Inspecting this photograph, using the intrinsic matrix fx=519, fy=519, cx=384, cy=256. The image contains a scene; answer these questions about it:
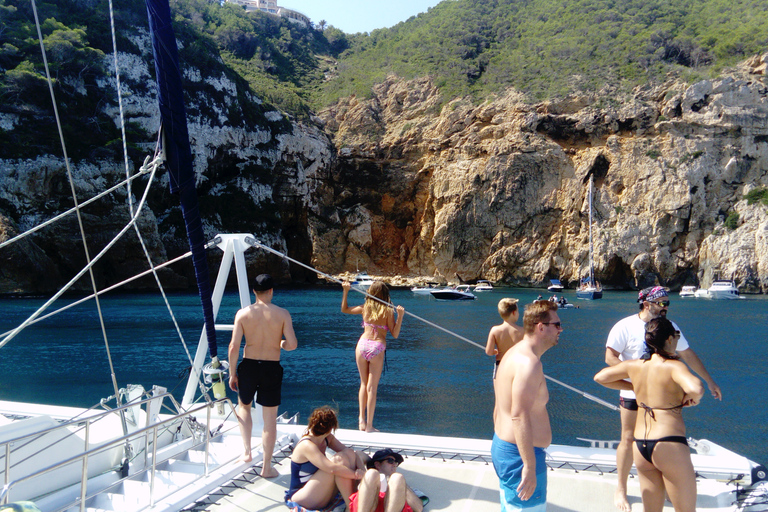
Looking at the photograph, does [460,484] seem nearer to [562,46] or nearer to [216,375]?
[216,375]

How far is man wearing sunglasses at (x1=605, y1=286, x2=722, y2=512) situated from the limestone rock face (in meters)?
45.1

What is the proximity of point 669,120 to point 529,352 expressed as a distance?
165 feet

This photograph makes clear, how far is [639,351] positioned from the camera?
3.76 meters

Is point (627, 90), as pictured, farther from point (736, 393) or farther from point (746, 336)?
point (736, 393)

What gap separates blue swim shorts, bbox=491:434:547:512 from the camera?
2566mm

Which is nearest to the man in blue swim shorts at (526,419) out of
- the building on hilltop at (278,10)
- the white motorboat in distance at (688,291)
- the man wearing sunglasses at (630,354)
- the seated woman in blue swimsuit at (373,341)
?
the man wearing sunglasses at (630,354)

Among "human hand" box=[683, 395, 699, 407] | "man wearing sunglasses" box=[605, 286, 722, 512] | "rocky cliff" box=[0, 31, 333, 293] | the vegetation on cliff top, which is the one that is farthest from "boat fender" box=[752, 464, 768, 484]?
the vegetation on cliff top

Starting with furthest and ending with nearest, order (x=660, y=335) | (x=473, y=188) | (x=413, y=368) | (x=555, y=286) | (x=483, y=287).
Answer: (x=473, y=188), (x=483, y=287), (x=555, y=286), (x=413, y=368), (x=660, y=335)

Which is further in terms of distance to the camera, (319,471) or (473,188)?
(473,188)

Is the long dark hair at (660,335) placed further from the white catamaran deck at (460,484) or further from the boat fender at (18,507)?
the boat fender at (18,507)

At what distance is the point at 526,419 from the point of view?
2.47 metres

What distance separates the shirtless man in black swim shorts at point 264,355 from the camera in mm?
3988

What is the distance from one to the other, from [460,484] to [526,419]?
179 centimetres

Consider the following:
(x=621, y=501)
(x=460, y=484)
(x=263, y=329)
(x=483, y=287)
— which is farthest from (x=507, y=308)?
(x=483, y=287)
